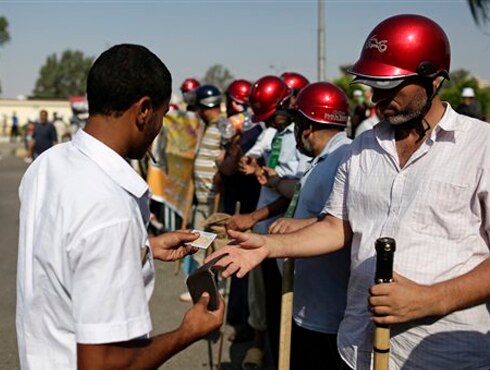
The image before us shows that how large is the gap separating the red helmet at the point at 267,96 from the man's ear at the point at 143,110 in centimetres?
376

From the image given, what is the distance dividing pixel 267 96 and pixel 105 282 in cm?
424

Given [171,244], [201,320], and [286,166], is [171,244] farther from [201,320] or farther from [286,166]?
[286,166]

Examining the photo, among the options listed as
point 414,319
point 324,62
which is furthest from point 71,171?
point 324,62

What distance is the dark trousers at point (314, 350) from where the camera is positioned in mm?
3773

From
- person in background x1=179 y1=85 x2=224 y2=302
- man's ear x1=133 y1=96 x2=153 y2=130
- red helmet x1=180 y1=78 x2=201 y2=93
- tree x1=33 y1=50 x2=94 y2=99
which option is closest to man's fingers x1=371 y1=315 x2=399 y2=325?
man's ear x1=133 y1=96 x2=153 y2=130

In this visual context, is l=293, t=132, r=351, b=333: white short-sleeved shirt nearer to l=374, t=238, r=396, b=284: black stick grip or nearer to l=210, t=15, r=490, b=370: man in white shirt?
l=210, t=15, r=490, b=370: man in white shirt

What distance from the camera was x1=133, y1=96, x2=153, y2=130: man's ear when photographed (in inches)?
79.8

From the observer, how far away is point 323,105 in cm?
409

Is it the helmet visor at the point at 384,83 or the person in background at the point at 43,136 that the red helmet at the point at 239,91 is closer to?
the helmet visor at the point at 384,83

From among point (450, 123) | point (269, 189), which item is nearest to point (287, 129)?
point (269, 189)

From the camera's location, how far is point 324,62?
1361 cm

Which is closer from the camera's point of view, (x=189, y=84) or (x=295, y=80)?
(x=295, y=80)

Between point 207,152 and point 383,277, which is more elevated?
point 383,277

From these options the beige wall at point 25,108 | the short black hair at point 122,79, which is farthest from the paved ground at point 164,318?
the beige wall at point 25,108
